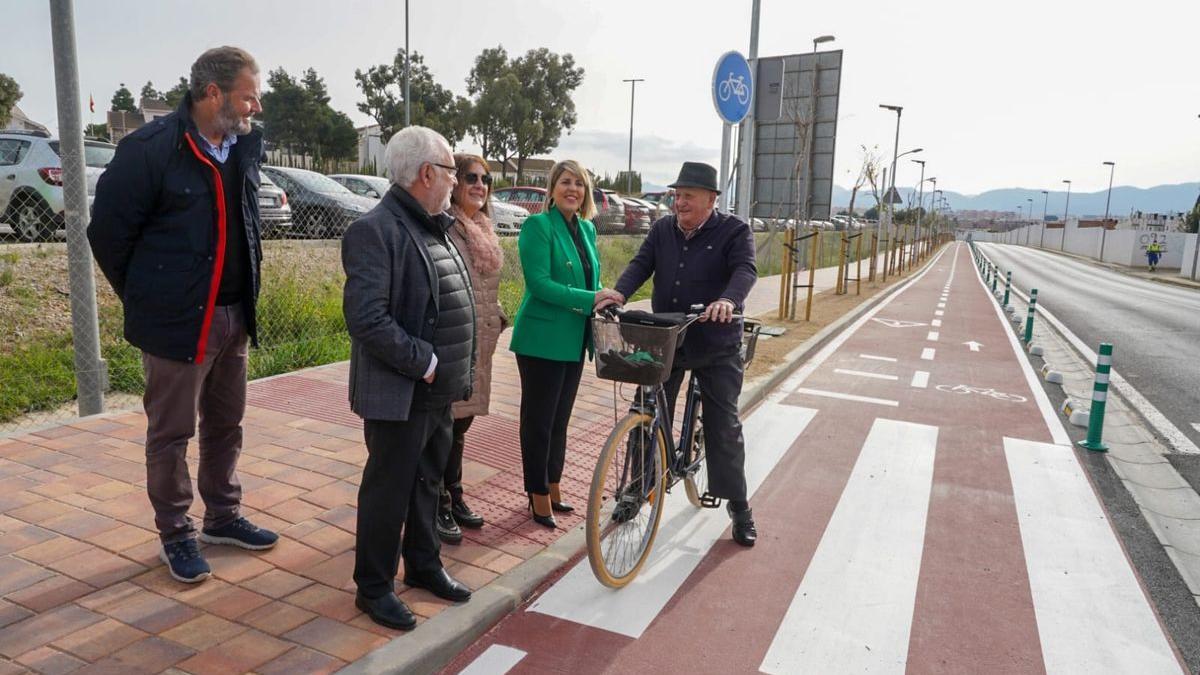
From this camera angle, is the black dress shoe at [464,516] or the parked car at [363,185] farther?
the parked car at [363,185]

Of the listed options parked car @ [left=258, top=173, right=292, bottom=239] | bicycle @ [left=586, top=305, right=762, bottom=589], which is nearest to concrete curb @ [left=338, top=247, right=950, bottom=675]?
bicycle @ [left=586, top=305, right=762, bottom=589]

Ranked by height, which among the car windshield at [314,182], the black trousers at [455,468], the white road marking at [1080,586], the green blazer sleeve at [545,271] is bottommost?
the white road marking at [1080,586]

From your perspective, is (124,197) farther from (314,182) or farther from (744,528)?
(314,182)

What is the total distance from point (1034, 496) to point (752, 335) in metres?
2.42

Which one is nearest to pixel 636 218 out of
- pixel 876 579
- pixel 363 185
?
pixel 363 185

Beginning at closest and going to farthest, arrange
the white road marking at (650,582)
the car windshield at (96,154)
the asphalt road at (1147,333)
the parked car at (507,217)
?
1. the white road marking at (650,582)
2. the asphalt road at (1147,333)
3. the car windshield at (96,154)
4. the parked car at (507,217)

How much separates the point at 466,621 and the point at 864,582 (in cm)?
191

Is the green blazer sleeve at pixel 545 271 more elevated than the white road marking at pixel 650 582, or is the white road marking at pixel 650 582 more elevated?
the green blazer sleeve at pixel 545 271

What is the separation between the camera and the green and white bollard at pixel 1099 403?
602 centimetres

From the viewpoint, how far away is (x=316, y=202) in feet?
48.1

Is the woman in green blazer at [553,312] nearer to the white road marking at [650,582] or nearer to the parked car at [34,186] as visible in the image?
the white road marking at [650,582]

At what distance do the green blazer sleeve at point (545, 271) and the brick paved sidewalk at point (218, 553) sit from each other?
121 cm

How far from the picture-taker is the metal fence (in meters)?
6.08

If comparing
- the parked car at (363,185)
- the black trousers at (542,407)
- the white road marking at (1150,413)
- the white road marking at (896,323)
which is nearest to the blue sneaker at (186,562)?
the black trousers at (542,407)
